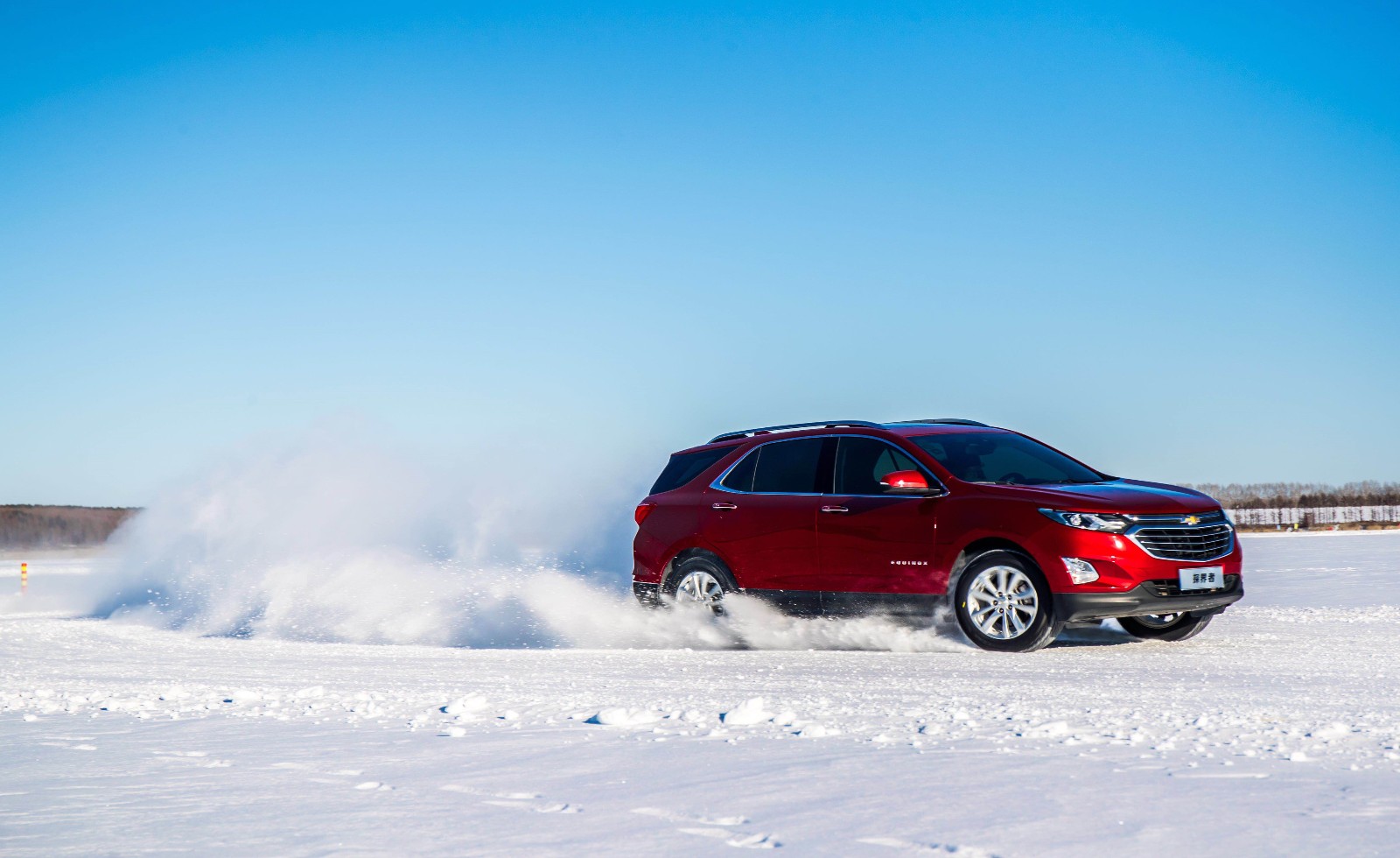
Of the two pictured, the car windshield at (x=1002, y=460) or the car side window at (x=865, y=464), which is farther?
the car side window at (x=865, y=464)

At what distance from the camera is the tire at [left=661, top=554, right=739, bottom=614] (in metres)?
10.7

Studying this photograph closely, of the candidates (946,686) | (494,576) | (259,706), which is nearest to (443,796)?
(259,706)

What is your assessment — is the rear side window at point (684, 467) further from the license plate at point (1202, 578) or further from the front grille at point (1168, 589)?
the license plate at point (1202, 578)

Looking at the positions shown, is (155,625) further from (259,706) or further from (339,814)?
(339,814)

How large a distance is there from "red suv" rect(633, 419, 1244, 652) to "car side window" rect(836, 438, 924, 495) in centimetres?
1

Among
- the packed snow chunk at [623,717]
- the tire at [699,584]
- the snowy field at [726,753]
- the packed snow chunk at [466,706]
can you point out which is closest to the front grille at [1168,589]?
the snowy field at [726,753]

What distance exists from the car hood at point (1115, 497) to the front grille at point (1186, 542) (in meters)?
0.14

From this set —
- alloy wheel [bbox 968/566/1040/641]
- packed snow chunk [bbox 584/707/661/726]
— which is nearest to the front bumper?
alloy wheel [bbox 968/566/1040/641]

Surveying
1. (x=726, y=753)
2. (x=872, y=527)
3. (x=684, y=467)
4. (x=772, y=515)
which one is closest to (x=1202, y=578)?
(x=872, y=527)

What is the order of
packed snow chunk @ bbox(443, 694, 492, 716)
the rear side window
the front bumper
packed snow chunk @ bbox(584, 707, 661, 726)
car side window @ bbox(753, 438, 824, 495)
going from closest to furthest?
packed snow chunk @ bbox(584, 707, 661, 726) < packed snow chunk @ bbox(443, 694, 492, 716) < the front bumper < car side window @ bbox(753, 438, 824, 495) < the rear side window

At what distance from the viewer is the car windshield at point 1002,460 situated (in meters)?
9.98

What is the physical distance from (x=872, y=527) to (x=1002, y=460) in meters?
1.21

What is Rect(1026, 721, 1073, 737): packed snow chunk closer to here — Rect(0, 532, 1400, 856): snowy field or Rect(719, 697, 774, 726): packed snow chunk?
Rect(0, 532, 1400, 856): snowy field

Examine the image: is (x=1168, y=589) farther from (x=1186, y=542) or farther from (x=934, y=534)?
(x=934, y=534)
